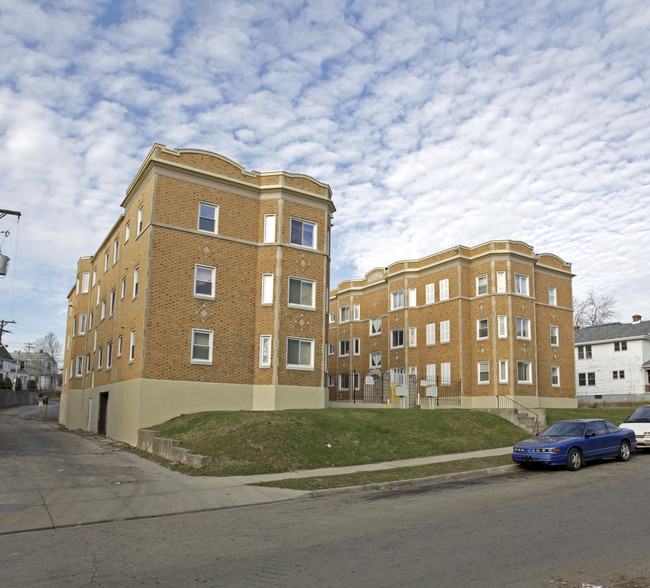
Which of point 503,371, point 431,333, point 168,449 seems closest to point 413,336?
point 431,333

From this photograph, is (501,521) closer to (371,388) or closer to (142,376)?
(142,376)

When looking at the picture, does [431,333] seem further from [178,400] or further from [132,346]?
[132,346]

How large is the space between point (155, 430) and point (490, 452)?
1231cm

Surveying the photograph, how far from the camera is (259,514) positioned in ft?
35.8

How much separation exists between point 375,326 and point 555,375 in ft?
46.8

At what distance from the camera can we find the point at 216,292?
83.4ft

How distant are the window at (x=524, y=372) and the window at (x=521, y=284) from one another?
15.3 ft

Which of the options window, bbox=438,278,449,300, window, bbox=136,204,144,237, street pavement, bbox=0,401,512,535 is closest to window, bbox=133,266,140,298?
window, bbox=136,204,144,237

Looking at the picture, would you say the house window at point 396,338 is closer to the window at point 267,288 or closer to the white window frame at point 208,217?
the window at point 267,288

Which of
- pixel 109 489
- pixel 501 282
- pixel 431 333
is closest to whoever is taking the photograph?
pixel 109 489

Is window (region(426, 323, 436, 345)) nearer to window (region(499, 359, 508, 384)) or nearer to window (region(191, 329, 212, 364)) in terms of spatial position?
window (region(499, 359, 508, 384))

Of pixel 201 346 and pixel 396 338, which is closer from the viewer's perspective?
pixel 201 346

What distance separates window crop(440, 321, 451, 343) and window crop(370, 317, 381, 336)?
717 cm

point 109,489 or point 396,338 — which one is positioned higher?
point 396,338
